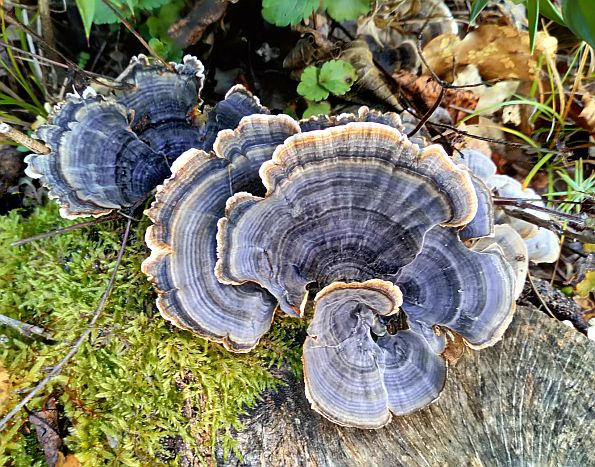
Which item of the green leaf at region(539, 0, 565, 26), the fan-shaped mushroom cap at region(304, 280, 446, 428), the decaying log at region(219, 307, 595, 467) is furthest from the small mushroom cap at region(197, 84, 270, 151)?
the green leaf at region(539, 0, 565, 26)

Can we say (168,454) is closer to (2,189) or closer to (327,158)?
(327,158)

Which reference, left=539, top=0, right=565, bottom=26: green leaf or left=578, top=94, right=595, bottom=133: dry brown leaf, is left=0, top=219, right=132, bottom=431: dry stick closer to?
left=539, top=0, right=565, bottom=26: green leaf

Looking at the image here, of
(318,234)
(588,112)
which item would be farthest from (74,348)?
(588,112)

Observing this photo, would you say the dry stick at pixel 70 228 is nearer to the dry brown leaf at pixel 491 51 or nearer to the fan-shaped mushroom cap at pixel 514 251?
the fan-shaped mushroom cap at pixel 514 251

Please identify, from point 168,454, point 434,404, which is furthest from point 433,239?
point 168,454

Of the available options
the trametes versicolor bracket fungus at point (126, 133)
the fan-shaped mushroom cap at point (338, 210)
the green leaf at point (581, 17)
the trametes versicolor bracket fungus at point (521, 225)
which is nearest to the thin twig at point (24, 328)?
the trametes versicolor bracket fungus at point (126, 133)

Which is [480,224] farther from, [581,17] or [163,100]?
[163,100]
